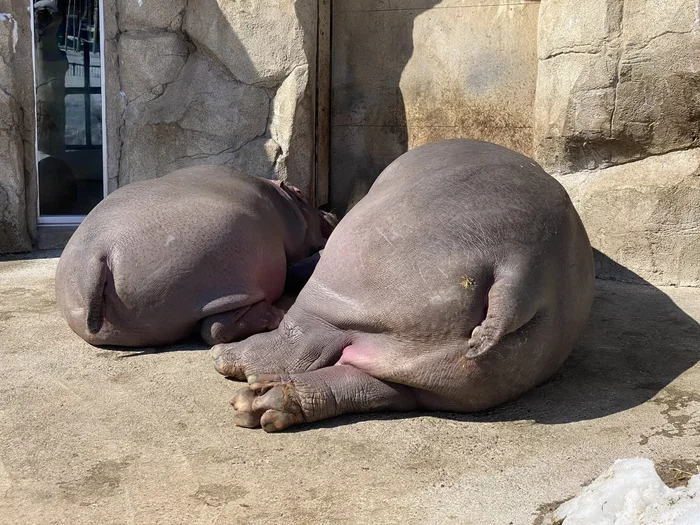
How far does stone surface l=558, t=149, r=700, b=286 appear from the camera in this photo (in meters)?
4.52

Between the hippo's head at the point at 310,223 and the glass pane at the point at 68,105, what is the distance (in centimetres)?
181

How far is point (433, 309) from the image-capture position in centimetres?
293

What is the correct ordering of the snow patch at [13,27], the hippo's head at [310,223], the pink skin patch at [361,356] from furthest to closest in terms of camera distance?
the snow patch at [13,27], the hippo's head at [310,223], the pink skin patch at [361,356]

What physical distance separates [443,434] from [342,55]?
11.8 ft

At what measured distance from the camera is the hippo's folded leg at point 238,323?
12.1 feet

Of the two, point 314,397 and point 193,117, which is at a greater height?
point 193,117

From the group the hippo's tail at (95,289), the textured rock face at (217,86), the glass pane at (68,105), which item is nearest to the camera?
the hippo's tail at (95,289)

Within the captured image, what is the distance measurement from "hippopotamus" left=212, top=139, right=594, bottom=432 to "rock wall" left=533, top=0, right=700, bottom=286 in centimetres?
140

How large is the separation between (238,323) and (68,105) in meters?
2.97

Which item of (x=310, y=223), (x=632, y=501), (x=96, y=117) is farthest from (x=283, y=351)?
(x=96, y=117)

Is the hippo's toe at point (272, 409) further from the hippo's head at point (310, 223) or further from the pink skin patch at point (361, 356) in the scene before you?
the hippo's head at point (310, 223)

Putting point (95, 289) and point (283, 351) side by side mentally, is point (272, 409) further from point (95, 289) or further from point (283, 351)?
point (95, 289)

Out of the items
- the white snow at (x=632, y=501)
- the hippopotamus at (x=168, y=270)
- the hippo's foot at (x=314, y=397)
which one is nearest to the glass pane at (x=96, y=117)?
the hippopotamus at (x=168, y=270)

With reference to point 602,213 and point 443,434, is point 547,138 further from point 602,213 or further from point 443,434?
point 443,434
